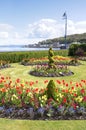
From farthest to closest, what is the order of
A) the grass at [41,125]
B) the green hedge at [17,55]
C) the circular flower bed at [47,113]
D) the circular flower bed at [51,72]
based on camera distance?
the green hedge at [17,55] < the circular flower bed at [51,72] < the circular flower bed at [47,113] < the grass at [41,125]

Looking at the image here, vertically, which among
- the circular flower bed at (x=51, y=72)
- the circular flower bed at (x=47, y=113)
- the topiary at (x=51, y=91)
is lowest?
the circular flower bed at (x=51, y=72)

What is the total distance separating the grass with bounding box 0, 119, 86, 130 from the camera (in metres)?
9.09

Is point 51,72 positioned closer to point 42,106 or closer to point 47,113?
point 42,106

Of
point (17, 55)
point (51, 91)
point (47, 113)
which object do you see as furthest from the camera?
point (17, 55)

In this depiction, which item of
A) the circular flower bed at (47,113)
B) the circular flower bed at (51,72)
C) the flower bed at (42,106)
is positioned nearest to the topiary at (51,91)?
the flower bed at (42,106)

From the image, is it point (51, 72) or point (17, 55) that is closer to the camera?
point (51, 72)

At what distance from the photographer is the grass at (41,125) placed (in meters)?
9.09

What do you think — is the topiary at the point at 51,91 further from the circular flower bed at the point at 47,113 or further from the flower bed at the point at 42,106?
the circular flower bed at the point at 47,113

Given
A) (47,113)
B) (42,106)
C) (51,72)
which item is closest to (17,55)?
(51,72)

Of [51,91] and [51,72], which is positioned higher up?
[51,91]

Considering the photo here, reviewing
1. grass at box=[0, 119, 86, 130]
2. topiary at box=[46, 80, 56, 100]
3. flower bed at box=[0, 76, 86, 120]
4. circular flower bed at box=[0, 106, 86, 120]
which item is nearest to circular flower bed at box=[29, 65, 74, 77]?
flower bed at box=[0, 76, 86, 120]

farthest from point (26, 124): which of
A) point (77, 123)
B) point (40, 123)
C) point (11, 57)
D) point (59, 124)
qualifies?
point (11, 57)

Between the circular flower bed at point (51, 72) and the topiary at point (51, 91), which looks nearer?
the topiary at point (51, 91)

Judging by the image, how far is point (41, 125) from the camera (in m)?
9.32
